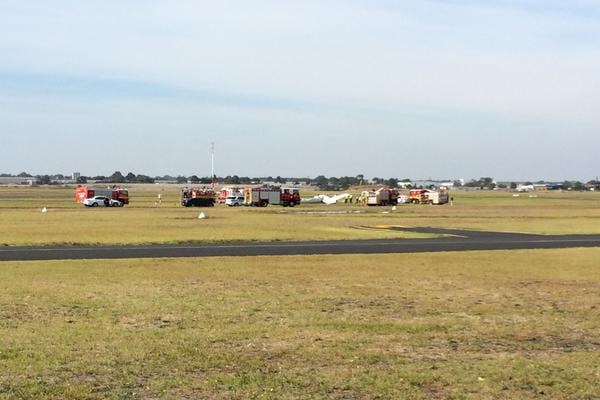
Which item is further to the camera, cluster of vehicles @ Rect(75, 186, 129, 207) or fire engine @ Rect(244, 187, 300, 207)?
fire engine @ Rect(244, 187, 300, 207)

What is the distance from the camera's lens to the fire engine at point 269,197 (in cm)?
11025

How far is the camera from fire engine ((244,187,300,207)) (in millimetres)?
110250

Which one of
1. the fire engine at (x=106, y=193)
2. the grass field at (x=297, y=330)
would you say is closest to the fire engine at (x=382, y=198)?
the fire engine at (x=106, y=193)

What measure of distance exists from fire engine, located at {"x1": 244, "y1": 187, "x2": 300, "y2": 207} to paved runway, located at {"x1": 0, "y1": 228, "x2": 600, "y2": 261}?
213 feet

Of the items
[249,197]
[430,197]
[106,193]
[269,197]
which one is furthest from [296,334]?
[430,197]

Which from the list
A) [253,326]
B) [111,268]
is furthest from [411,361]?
[111,268]

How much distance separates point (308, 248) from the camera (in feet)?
123

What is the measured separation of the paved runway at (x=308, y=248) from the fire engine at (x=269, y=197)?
64998 millimetres

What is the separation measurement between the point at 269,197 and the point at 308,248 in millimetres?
74003

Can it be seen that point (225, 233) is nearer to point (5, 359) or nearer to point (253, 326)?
point (253, 326)

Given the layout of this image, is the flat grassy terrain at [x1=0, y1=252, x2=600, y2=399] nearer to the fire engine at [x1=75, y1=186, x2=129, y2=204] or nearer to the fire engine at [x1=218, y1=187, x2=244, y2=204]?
the fire engine at [x1=75, y1=186, x2=129, y2=204]

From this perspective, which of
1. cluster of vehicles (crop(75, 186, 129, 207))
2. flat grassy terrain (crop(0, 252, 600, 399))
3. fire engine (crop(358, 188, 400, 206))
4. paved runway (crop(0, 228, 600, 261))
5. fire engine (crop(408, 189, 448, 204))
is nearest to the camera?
flat grassy terrain (crop(0, 252, 600, 399))

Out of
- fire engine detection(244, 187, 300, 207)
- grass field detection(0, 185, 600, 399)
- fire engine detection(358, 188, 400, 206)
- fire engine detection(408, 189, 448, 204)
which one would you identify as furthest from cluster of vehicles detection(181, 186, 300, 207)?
grass field detection(0, 185, 600, 399)

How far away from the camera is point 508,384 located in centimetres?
1104
